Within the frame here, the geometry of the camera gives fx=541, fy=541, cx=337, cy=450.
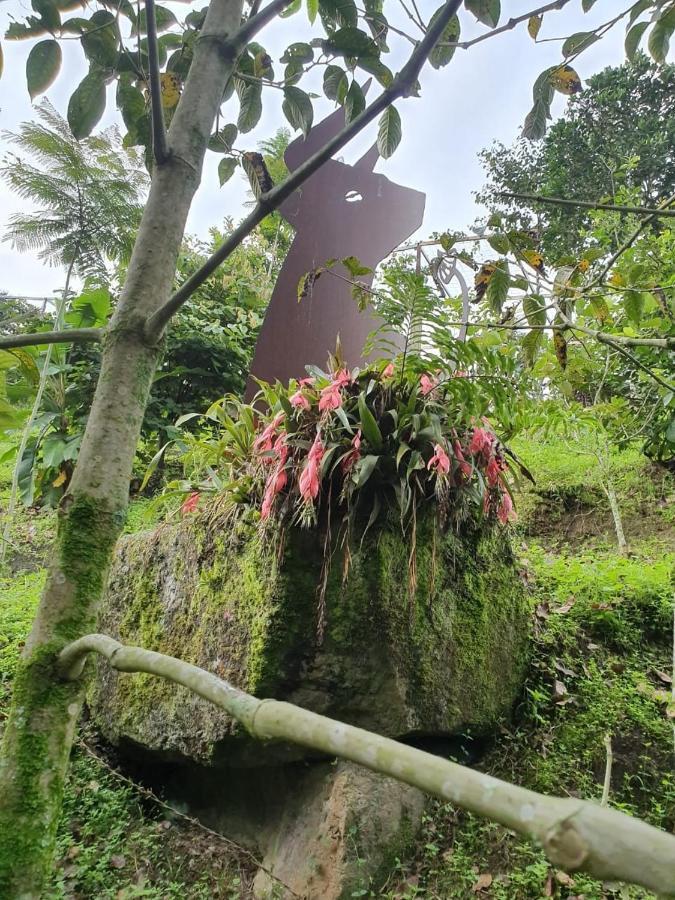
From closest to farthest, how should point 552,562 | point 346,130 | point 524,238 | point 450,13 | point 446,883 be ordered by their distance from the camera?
point 450,13
point 346,130
point 524,238
point 446,883
point 552,562

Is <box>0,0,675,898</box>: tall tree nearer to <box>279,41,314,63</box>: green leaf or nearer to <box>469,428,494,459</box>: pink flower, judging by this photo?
<box>279,41,314,63</box>: green leaf

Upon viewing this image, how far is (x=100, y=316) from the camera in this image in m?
4.22

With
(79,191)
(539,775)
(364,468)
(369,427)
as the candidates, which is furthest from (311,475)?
(79,191)

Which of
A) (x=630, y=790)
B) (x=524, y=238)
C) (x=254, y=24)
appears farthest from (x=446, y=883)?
(x=254, y=24)

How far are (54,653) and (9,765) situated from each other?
0.50ft

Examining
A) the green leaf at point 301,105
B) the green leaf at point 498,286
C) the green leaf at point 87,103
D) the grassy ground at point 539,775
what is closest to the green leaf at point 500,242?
the green leaf at point 498,286

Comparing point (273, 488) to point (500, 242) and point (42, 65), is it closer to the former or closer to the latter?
point (500, 242)

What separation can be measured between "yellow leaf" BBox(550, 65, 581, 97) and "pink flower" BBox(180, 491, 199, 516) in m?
2.19

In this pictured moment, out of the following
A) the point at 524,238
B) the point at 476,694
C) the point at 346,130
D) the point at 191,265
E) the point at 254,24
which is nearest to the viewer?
the point at 346,130

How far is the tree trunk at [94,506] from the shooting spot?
76cm

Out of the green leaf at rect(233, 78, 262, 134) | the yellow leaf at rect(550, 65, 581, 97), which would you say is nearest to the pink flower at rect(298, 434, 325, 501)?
the green leaf at rect(233, 78, 262, 134)

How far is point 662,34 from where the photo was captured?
1.13m

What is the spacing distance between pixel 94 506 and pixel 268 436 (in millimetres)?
1382

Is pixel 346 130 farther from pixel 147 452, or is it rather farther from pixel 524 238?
pixel 147 452
